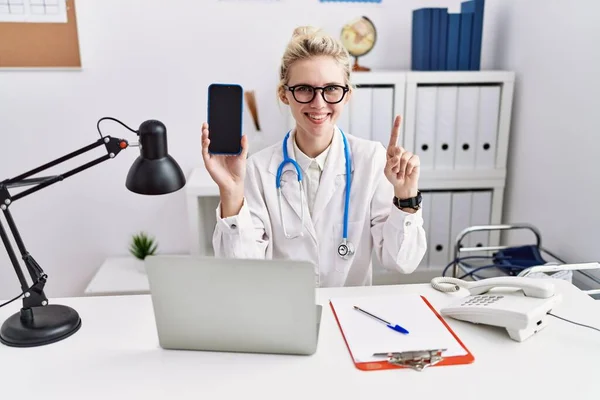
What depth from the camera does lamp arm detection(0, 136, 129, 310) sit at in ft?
3.54

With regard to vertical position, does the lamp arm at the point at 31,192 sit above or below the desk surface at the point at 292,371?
above

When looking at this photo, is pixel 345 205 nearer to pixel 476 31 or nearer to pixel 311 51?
pixel 311 51

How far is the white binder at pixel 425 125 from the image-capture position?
233cm

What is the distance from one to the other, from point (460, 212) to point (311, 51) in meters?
1.31

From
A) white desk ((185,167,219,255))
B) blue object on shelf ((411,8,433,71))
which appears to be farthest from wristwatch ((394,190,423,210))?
blue object on shelf ((411,8,433,71))

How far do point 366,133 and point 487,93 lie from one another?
0.55 meters

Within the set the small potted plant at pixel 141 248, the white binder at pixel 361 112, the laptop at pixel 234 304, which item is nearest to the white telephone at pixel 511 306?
the laptop at pixel 234 304

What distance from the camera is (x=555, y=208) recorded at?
2109 mm

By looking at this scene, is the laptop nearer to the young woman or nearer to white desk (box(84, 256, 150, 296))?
the young woman

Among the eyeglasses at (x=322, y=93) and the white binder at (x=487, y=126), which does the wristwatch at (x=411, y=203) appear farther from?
the white binder at (x=487, y=126)

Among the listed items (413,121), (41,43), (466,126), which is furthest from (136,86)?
(466,126)

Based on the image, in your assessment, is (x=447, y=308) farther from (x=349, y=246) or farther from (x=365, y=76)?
(x=365, y=76)

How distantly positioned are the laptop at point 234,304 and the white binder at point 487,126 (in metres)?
1.65

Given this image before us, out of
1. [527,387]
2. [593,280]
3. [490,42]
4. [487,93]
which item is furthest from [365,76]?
[527,387]
